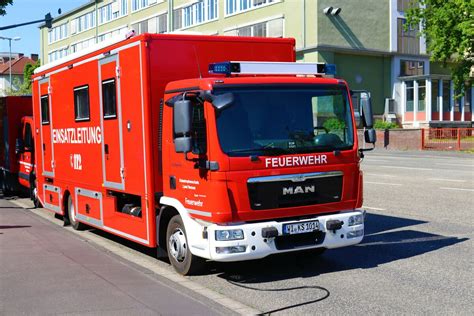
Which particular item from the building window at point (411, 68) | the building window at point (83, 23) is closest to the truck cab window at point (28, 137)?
the building window at point (411, 68)

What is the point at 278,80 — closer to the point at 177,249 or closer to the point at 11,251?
the point at 177,249

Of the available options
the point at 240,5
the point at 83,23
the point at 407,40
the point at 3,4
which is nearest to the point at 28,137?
the point at 3,4

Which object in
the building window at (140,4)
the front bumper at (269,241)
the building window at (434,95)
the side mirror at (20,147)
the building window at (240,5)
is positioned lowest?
the front bumper at (269,241)

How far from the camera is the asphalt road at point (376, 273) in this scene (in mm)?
6184

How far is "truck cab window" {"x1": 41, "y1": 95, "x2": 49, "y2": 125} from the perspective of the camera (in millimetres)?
12523

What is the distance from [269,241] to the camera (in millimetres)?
6973

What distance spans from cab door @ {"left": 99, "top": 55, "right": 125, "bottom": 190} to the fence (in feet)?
100

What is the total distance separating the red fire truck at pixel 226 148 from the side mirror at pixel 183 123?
0.01 meters

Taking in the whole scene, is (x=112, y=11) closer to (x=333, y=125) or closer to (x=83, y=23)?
(x=83, y=23)

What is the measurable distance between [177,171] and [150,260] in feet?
6.12

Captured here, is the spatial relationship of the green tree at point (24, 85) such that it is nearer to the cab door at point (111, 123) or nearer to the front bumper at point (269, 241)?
the cab door at point (111, 123)

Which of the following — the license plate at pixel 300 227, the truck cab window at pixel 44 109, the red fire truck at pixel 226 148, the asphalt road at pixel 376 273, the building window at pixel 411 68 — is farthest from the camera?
the building window at pixel 411 68

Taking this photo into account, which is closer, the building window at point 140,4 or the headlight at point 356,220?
the headlight at point 356,220

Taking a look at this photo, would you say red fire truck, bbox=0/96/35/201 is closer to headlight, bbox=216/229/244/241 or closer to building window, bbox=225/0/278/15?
headlight, bbox=216/229/244/241
